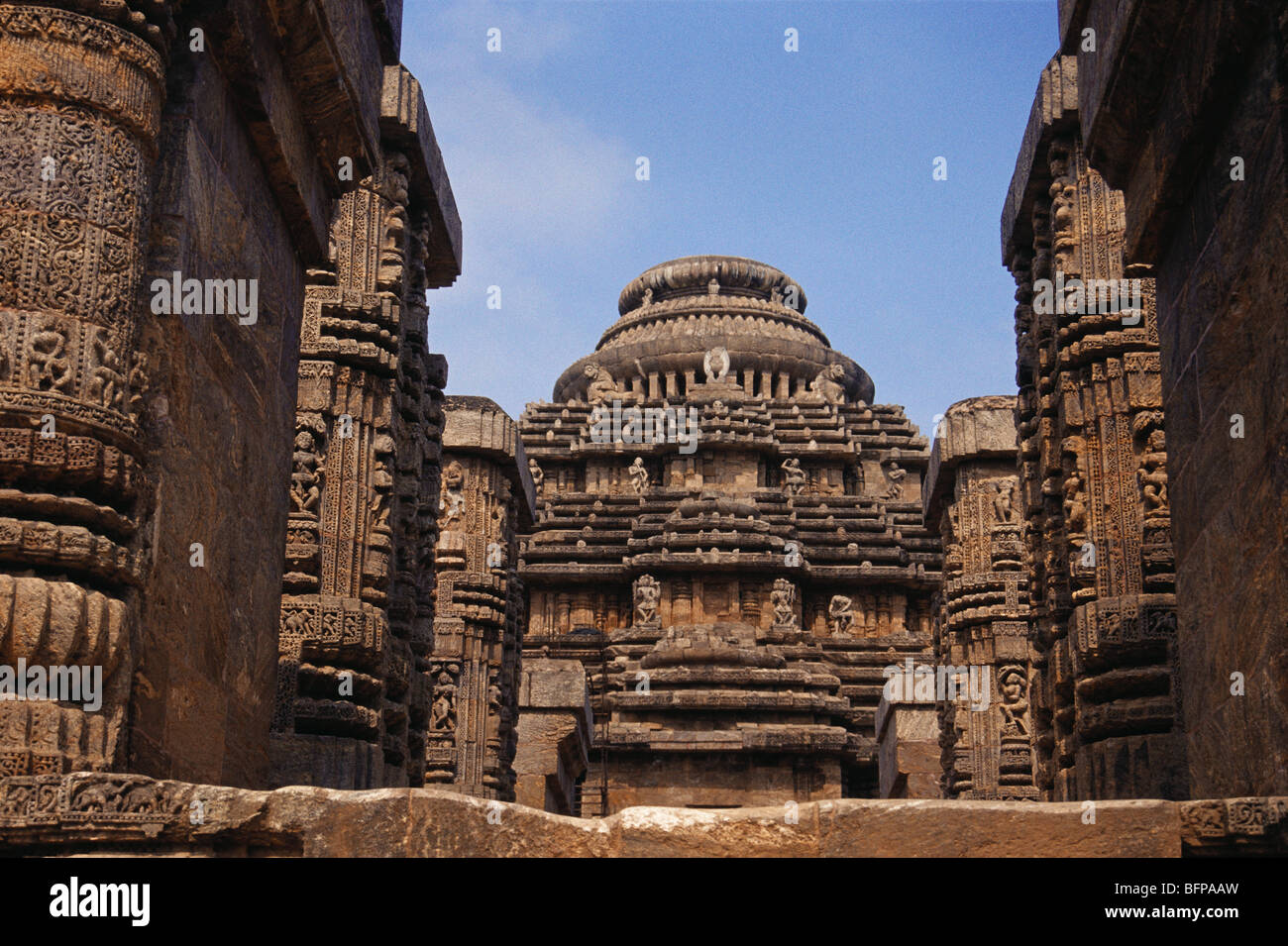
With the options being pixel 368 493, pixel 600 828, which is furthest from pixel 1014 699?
pixel 600 828

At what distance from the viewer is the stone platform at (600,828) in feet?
19.1

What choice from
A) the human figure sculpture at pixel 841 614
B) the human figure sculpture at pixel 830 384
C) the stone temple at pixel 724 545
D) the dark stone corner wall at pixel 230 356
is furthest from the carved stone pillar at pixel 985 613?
the human figure sculpture at pixel 830 384

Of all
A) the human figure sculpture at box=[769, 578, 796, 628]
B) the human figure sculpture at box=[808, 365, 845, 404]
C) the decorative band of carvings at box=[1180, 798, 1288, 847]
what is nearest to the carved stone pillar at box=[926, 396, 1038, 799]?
the decorative band of carvings at box=[1180, 798, 1288, 847]

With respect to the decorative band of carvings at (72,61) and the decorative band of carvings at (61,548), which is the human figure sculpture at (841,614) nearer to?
the decorative band of carvings at (72,61)

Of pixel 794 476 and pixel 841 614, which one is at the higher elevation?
pixel 794 476

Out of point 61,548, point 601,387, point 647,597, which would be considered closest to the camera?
point 61,548

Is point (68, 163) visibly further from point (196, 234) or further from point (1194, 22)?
point (1194, 22)

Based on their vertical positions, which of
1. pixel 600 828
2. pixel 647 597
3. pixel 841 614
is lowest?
pixel 600 828

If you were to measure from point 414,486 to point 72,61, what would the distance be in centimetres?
864

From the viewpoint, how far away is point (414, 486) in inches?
600

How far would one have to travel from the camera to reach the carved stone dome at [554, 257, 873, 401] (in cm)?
5697

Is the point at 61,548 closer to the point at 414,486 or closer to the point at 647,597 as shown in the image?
the point at 414,486

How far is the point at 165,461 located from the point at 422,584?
28.4 feet
